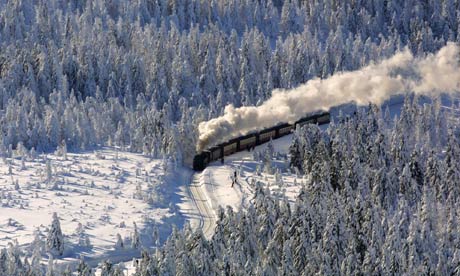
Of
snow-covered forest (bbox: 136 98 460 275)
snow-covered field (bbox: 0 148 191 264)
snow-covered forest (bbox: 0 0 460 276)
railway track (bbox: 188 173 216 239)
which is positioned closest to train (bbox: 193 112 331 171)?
railway track (bbox: 188 173 216 239)

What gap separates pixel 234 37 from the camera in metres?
188

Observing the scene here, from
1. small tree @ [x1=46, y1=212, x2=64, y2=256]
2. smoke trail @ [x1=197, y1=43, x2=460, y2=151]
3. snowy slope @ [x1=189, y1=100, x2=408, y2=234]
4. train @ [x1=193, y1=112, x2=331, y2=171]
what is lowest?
small tree @ [x1=46, y1=212, x2=64, y2=256]

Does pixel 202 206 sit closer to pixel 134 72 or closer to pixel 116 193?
pixel 116 193

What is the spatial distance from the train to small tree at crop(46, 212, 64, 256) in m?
30.0

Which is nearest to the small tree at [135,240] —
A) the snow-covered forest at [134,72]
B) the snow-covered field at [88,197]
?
the snow-covered field at [88,197]

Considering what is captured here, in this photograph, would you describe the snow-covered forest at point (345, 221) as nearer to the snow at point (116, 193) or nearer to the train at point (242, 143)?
the snow at point (116, 193)

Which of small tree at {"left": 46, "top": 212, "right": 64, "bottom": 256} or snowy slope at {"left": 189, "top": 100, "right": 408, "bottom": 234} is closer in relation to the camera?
small tree at {"left": 46, "top": 212, "right": 64, "bottom": 256}

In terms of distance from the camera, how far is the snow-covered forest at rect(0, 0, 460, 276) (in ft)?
318

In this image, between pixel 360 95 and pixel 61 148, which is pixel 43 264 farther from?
pixel 360 95

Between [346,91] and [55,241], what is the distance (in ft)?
207

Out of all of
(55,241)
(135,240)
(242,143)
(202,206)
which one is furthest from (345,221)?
(242,143)

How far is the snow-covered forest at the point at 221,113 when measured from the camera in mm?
97000

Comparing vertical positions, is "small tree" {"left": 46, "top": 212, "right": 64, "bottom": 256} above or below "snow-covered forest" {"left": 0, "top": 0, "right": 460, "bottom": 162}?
below

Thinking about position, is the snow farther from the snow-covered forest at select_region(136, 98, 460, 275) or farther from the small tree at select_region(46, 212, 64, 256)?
the snow-covered forest at select_region(136, 98, 460, 275)
